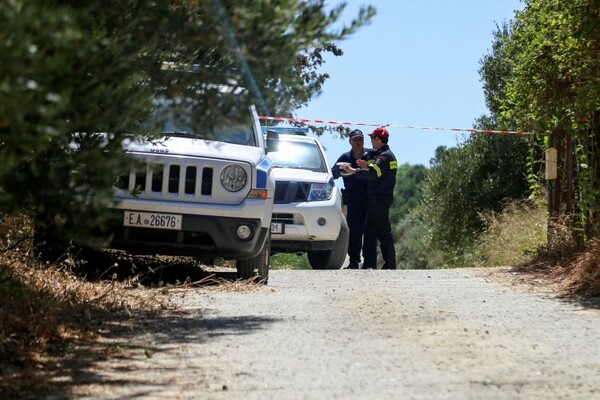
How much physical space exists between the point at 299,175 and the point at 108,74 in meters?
10.2

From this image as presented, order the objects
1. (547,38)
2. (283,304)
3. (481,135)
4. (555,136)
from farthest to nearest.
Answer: (481,135) < (555,136) < (547,38) < (283,304)

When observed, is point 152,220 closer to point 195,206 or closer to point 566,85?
point 195,206

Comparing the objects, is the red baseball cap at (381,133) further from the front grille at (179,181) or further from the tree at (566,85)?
the front grille at (179,181)

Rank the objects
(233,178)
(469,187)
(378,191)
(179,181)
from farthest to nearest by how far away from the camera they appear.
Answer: (469,187) → (378,191) → (233,178) → (179,181)

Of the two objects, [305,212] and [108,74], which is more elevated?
[108,74]

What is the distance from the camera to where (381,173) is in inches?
685

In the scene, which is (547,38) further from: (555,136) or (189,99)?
(189,99)

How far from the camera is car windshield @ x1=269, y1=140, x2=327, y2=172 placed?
1714cm

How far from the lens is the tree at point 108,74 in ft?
15.3

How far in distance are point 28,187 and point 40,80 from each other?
168 cm

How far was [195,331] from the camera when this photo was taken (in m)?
8.40

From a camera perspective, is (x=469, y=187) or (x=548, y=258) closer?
(x=548, y=258)

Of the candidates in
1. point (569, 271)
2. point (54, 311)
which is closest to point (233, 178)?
point (569, 271)

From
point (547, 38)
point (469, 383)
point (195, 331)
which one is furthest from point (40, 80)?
point (547, 38)
